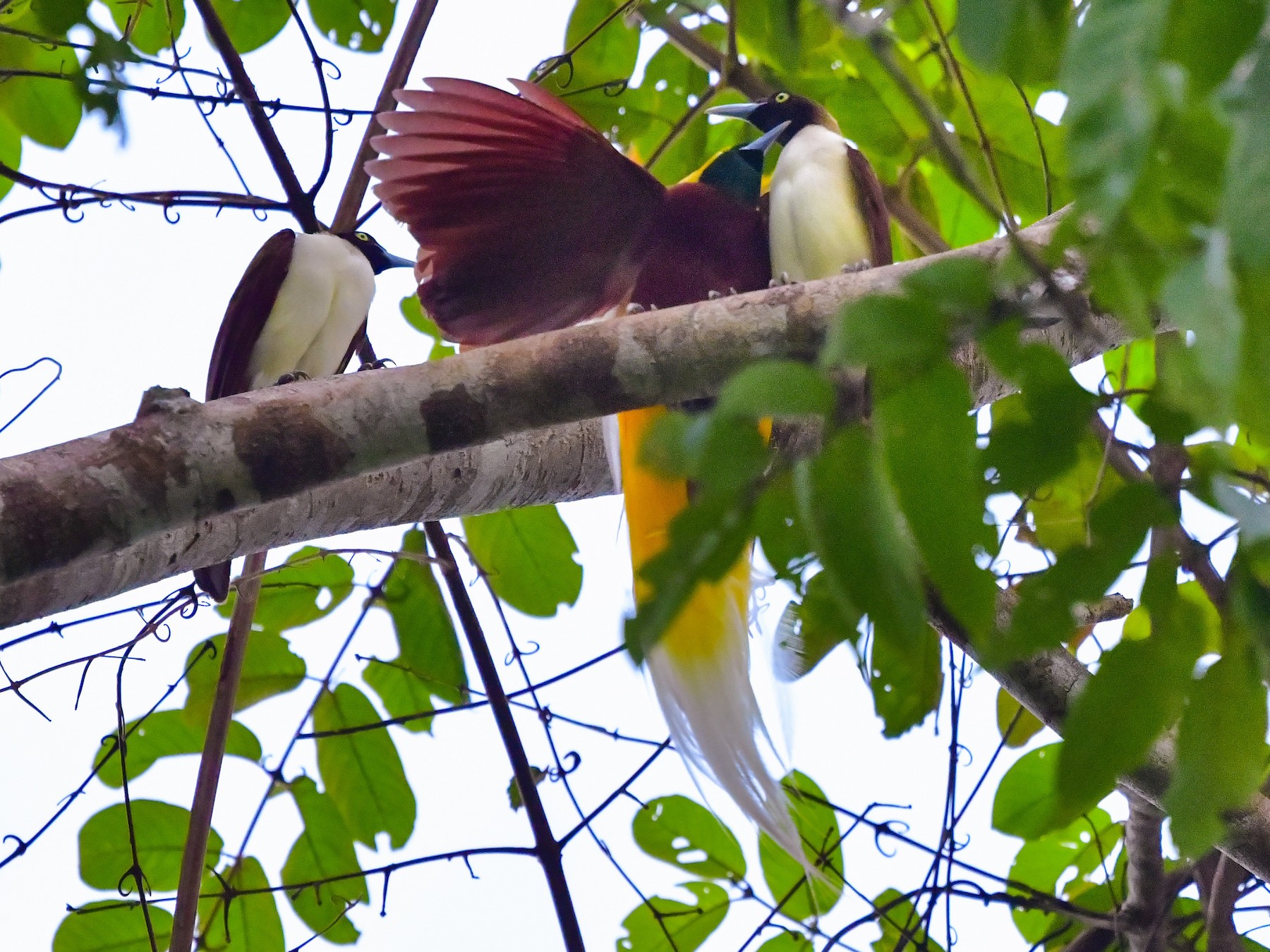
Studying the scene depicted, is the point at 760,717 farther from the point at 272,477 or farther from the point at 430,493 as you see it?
the point at 272,477

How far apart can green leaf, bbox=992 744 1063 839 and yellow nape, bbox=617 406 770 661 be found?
18.1 inches

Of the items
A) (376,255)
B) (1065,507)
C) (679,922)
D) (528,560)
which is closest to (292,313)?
(376,255)

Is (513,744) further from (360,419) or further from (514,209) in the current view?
(360,419)

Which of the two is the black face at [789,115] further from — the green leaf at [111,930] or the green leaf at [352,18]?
the green leaf at [111,930]

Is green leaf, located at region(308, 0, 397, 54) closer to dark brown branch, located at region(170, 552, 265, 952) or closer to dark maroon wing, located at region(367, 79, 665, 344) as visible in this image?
dark maroon wing, located at region(367, 79, 665, 344)

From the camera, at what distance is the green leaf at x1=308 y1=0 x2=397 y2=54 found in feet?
6.51

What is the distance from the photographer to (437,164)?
64.3 inches

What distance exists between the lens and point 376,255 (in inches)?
103

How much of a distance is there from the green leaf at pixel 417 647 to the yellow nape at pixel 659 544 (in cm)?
42

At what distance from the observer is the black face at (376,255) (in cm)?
248

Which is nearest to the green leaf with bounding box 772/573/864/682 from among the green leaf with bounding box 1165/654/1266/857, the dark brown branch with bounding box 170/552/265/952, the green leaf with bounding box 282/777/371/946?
the green leaf with bounding box 1165/654/1266/857

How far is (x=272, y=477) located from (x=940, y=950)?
1162mm

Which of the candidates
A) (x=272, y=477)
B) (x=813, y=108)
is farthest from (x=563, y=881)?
(x=813, y=108)

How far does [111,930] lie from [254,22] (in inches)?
54.1
